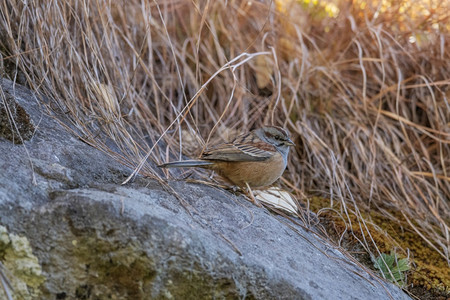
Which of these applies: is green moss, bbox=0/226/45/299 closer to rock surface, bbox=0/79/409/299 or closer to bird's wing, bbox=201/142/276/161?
rock surface, bbox=0/79/409/299

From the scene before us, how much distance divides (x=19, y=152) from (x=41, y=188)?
290 mm

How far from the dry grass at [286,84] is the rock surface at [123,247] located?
680mm

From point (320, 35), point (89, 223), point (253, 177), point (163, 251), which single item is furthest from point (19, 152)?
point (320, 35)

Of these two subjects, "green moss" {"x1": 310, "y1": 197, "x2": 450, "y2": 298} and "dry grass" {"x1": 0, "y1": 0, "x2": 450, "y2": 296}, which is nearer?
"green moss" {"x1": 310, "y1": 197, "x2": 450, "y2": 298}

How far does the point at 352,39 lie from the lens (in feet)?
14.4

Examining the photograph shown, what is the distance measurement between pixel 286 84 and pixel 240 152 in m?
1.36

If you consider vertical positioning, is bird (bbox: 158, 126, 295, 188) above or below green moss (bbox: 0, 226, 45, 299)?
above

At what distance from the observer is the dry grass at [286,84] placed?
322cm

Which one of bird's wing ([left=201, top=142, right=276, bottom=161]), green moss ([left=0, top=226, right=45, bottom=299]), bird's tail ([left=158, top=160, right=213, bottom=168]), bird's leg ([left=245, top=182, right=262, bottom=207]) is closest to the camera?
green moss ([left=0, top=226, right=45, bottom=299])

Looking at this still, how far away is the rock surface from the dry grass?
2.23ft

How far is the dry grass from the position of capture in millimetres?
3217

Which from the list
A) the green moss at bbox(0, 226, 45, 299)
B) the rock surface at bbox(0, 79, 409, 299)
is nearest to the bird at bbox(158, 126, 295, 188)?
the rock surface at bbox(0, 79, 409, 299)

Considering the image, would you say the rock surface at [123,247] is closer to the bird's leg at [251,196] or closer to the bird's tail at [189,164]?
the bird's tail at [189,164]

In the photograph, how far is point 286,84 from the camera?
4.38 metres
